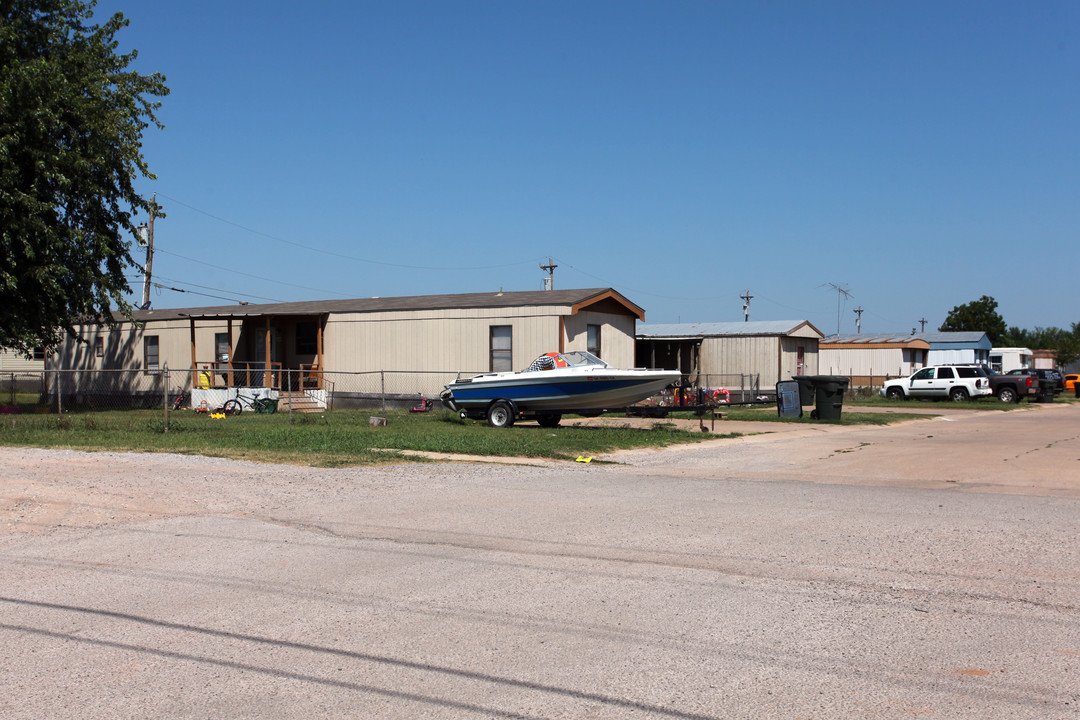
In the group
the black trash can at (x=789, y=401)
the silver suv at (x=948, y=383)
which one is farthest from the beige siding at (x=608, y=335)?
the silver suv at (x=948, y=383)

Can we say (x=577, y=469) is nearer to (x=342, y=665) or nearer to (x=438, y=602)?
(x=438, y=602)

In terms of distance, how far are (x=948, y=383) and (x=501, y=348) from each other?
2159cm

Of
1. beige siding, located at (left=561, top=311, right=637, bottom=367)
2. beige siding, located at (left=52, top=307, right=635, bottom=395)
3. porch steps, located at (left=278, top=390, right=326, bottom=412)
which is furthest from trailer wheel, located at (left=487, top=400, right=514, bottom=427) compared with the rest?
porch steps, located at (left=278, top=390, right=326, bottom=412)

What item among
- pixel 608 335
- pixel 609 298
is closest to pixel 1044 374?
pixel 608 335

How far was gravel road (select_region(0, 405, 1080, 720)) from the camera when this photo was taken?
443cm

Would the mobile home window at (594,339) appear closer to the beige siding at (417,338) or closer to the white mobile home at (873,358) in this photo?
the beige siding at (417,338)

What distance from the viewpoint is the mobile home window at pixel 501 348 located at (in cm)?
2717

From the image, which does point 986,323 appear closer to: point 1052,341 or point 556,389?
point 1052,341

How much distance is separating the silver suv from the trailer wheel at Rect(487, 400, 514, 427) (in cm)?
2427

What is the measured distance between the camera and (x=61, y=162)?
2325 cm

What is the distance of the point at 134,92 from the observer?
2677 centimetres

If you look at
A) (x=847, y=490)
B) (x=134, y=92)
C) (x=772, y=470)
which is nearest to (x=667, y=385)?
(x=772, y=470)

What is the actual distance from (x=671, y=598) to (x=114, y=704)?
3.47 meters

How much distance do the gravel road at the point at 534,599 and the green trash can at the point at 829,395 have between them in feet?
45.3
